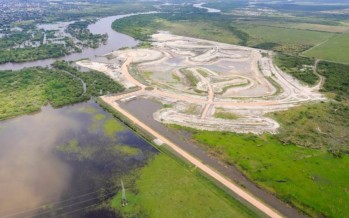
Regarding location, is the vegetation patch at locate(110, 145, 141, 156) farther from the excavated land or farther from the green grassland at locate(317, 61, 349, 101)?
the green grassland at locate(317, 61, 349, 101)

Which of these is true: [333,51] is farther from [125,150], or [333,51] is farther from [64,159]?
[64,159]

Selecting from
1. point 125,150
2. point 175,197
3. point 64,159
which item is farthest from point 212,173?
point 64,159

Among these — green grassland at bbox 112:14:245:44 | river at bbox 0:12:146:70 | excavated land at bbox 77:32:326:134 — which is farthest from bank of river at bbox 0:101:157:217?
green grassland at bbox 112:14:245:44

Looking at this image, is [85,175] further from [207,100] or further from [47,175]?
[207,100]

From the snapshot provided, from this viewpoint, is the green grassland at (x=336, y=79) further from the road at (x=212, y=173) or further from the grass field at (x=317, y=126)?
the road at (x=212, y=173)

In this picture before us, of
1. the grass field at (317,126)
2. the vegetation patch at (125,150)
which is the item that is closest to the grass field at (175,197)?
the vegetation patch at (125,150)

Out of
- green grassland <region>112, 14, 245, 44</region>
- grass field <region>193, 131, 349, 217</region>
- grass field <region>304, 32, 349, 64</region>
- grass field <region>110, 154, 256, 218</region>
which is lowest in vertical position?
green grassland <region>112, 14, 245, 44</region>

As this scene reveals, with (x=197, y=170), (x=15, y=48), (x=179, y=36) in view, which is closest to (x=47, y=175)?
(x=197, y=170)
